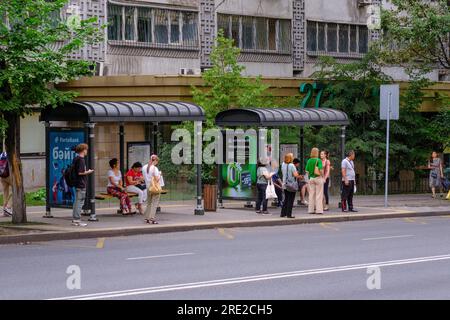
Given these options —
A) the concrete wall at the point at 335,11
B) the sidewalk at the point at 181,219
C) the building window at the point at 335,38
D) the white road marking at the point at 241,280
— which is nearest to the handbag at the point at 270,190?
the sidewalk at the point at 181,219

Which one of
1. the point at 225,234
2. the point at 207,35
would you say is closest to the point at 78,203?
the point at 225,234

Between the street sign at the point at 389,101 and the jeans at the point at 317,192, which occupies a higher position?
the street sign at the point at 389,101

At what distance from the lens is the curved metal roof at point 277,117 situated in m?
25.0

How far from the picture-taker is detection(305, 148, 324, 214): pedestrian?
83.2 feet

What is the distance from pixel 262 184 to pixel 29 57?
301 inches

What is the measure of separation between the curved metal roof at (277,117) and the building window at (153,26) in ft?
30.9

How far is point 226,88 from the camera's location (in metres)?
31.4

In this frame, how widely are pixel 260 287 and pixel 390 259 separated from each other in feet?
13.5

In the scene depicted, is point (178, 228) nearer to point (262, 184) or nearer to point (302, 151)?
point (262, 184)

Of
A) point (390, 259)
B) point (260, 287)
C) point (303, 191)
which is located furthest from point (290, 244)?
point (303, 191)

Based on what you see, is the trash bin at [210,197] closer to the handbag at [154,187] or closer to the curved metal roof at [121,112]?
the curved metal roof at [121,112]

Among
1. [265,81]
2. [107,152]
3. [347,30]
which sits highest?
[347,30]

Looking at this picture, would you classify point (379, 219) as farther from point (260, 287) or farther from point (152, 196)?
point (260, 287)

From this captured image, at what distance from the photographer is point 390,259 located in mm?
16016
